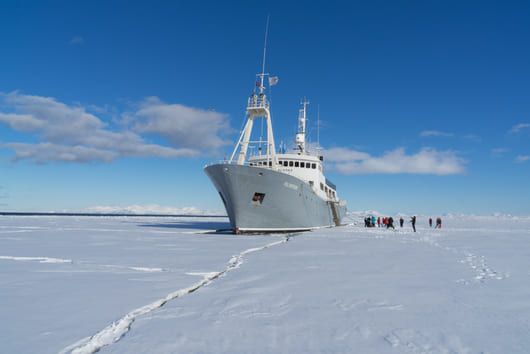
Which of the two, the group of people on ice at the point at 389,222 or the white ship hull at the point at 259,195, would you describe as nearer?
the white ship hull at the point at 259,195

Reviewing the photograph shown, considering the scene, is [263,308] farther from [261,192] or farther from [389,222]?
[389,222]

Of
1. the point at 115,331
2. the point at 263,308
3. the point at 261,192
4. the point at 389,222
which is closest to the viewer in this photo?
the point at 115,331

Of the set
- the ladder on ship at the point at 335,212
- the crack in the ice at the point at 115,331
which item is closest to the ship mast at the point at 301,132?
the ladder on ship at the point at 335,212

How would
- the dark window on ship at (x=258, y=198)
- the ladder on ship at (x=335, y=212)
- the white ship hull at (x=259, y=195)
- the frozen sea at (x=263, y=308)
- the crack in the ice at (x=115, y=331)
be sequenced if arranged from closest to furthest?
the crack in the ice at (x=115, y=331), the frozen sea at (x=263, y=308), the white ship hull at (x=259, y=195), the dark window on ship at (x=258, y=198), the ladder on ship at (x=335, y=212)

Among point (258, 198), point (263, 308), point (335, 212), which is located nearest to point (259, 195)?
point (258, 198)

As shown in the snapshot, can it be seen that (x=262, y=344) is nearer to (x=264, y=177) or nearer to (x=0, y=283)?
(x=0, y=283)

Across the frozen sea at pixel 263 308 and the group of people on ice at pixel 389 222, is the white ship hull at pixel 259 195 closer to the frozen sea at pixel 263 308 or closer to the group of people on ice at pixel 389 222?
the group of people on ice at pixel 389 222

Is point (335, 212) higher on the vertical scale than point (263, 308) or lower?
higher

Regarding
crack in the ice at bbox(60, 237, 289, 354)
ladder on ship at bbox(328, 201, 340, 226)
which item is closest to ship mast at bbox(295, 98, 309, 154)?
ladder on ship at bbox(328, 201, 340, 226)

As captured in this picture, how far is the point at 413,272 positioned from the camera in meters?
8.61

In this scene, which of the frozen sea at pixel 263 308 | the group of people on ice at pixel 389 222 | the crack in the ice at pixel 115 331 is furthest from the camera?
the group of people on ice at pixel 389 222

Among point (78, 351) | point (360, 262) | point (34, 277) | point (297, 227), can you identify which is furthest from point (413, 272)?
point (297, 227)

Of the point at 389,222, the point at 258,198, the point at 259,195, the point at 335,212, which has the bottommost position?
the point at 389,222

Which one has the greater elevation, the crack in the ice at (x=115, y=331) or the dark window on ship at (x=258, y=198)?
the dark window on ship at (x=258, y=198)
